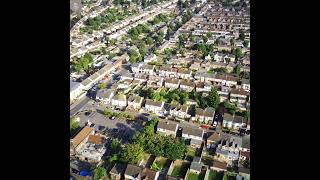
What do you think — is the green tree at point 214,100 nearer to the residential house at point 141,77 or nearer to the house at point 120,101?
the house at point 120,101

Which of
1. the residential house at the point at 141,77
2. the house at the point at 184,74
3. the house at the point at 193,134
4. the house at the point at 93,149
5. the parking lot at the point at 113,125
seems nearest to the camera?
the house at the point at 93,149

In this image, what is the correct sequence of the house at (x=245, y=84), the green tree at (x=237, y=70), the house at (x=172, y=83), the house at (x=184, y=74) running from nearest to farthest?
the house at (x=245, y=84), the house at (x=172, y=83), the house at (x=184, y=74), the green tree at (x=237, y=70)

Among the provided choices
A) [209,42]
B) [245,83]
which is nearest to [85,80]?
[245,83]

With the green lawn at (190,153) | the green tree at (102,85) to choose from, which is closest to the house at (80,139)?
the green lawn at (190,153)

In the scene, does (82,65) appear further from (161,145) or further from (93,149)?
(161,145)

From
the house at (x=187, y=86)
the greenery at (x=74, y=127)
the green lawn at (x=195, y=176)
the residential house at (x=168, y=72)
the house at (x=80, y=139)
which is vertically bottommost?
the green lawn at (x=195, y=176)
